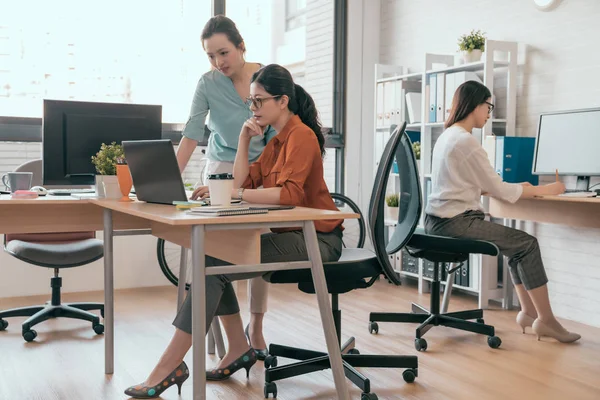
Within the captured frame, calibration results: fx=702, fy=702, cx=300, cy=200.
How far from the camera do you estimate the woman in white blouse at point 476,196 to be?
3.29 meters

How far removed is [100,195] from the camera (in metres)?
2.76

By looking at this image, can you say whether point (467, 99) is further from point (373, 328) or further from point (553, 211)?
point (373, 328)

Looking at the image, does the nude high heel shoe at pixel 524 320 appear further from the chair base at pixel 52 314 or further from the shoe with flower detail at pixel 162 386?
the chair base at pixel 52 314

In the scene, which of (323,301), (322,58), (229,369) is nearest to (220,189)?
(323,301)

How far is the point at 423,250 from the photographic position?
Result: 3346mm

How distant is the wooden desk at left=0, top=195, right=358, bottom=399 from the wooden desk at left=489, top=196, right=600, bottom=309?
5.39 ft

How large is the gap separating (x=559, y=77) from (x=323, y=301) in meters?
2.44

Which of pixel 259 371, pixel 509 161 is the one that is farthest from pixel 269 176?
pixel 509 161

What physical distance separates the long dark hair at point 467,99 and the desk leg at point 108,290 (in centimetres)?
173

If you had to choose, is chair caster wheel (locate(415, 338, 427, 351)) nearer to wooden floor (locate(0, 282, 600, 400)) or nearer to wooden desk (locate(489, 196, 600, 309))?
wooden floor (locate(0, 282, 600, 400))

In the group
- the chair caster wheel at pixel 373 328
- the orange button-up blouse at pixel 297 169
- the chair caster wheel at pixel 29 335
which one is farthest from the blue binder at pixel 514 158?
the chair caster wheel at pixel 29 335

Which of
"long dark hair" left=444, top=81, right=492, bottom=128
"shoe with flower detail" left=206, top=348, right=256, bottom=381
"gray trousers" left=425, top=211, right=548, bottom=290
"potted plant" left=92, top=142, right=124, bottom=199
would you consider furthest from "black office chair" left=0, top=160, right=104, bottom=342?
"long dark hair" left=444, top=81, right=492, bottom=128

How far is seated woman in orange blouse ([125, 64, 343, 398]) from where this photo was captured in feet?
7.53

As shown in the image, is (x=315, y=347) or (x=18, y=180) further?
(x=315, y=347)
